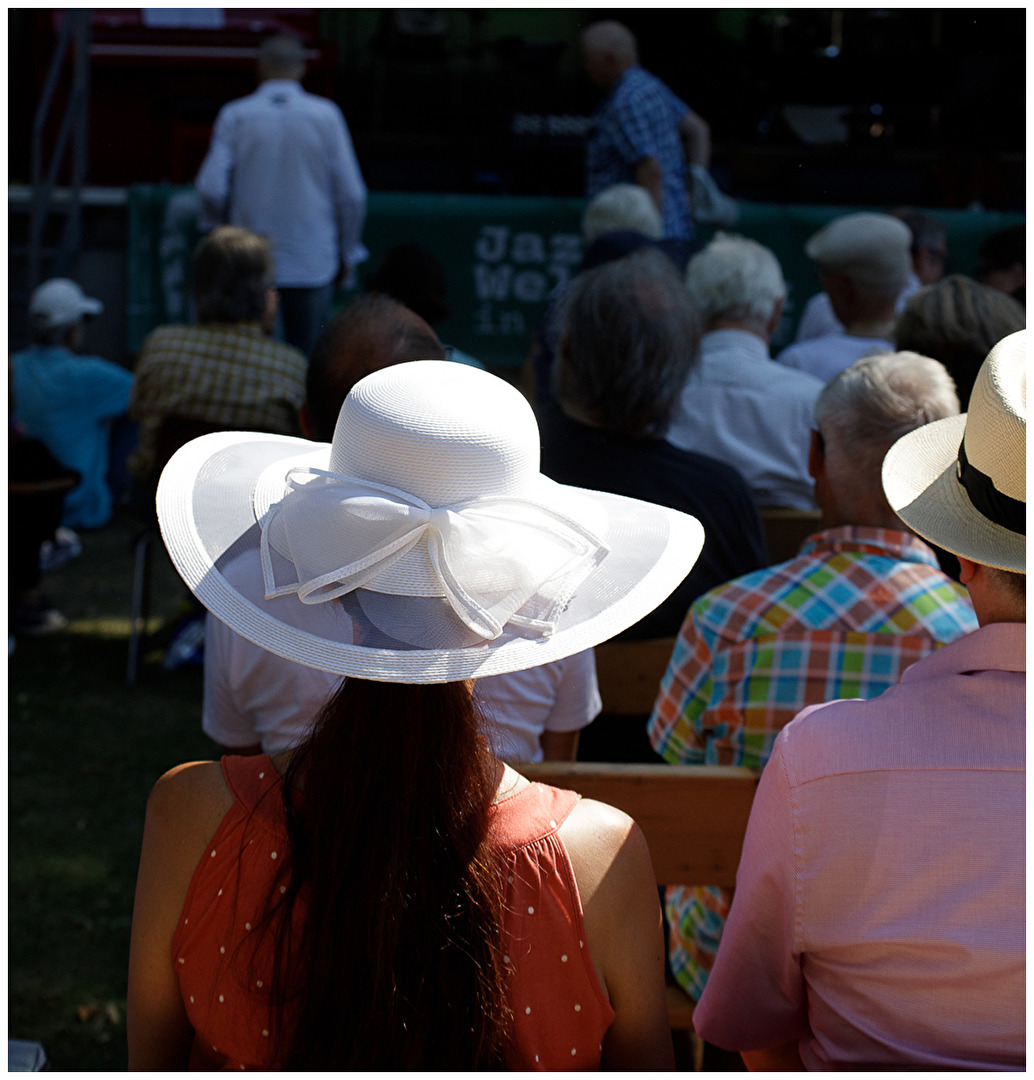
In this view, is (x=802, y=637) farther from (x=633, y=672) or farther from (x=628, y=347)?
(x=628, y=347)

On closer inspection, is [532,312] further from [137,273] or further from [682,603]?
[682,603]

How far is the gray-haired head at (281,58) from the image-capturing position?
5.69m

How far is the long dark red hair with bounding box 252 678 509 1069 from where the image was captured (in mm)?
1228

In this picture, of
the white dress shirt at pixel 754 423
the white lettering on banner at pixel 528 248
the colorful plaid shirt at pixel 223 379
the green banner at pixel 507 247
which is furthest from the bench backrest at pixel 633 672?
the white lettering on banner at pixel 528 248

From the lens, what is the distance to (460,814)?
1258 millimetres

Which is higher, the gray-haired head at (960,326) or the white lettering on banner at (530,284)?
the white lettering on banner at (530,284)

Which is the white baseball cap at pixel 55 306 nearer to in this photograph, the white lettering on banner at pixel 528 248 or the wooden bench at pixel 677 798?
the white lettering on banner at pixel 528 248

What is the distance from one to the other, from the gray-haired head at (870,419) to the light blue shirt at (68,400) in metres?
5.19

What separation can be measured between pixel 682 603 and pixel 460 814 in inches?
60.0

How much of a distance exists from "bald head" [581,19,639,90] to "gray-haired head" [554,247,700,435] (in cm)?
319

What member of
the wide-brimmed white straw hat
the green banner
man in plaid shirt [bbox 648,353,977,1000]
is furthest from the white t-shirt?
the green banner

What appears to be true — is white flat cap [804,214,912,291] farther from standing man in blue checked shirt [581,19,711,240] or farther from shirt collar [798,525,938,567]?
shirt collar [798,525,938,567]

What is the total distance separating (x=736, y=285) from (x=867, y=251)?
22.6 inches

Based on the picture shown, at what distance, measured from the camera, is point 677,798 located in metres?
1.97
